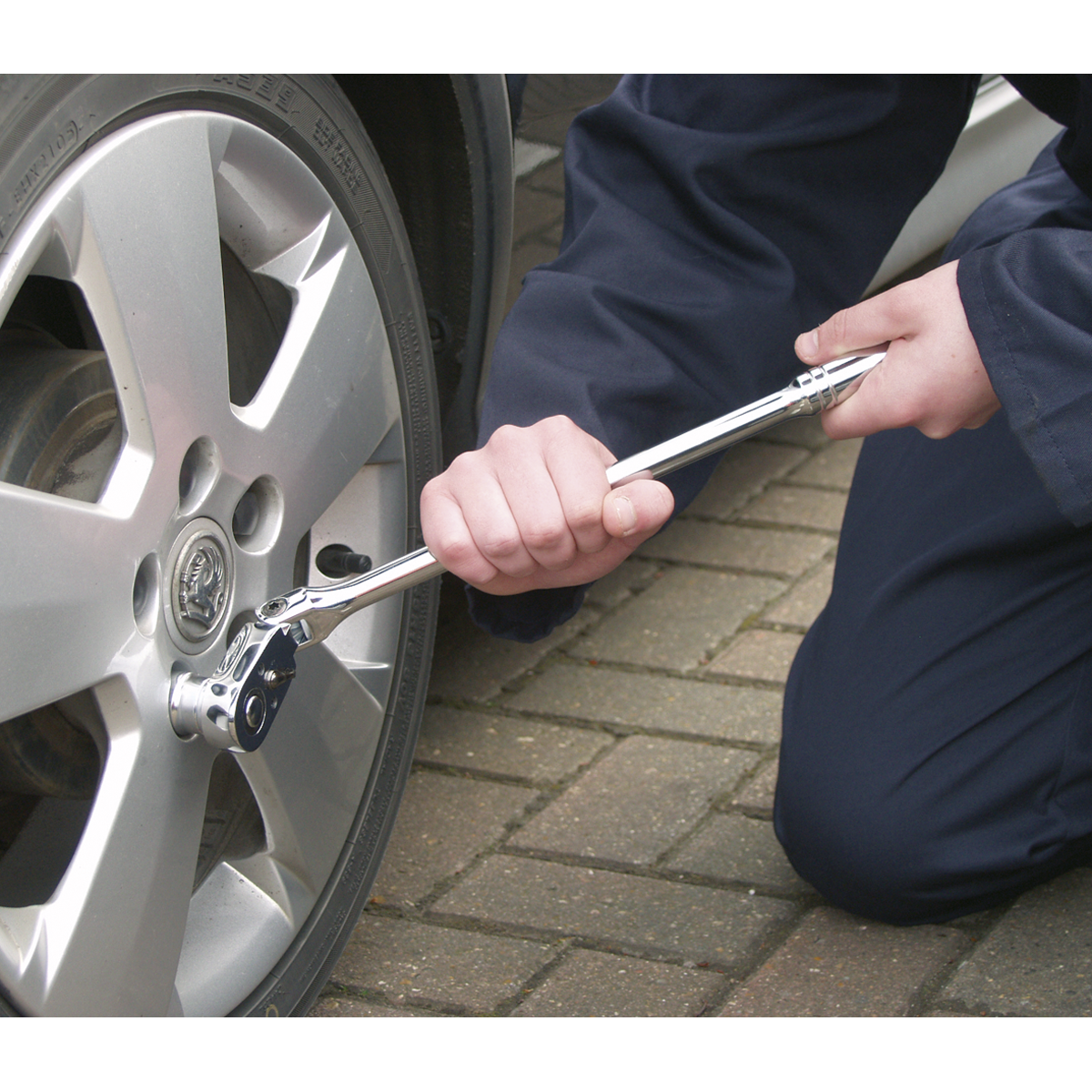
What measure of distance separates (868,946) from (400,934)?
476 millimetres

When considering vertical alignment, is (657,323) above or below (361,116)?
below

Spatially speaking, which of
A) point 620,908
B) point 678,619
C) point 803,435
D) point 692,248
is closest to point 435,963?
point 620,908

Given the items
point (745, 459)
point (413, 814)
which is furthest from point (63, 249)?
point (745, 459)

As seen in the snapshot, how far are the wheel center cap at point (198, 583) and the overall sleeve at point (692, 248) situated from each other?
0.81ft

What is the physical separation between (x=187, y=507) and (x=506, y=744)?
835 mm

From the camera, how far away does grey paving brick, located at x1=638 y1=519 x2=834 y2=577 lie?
2352mm

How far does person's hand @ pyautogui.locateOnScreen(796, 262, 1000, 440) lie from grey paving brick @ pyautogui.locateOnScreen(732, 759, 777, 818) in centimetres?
67

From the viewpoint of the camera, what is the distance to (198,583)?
1068 mm

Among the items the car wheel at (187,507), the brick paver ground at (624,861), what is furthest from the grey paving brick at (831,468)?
the car wheel at (187,507)

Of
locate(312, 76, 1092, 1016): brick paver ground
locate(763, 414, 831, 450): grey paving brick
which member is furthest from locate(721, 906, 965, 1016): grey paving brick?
locate(763, 414, 831, 450): grey paving brick

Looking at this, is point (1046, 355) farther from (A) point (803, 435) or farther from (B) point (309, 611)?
(A) point (803, 435)

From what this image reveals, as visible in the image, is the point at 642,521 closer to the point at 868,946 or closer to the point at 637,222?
the point at 637,222

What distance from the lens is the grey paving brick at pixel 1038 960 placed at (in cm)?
128

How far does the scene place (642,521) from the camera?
99 cm
